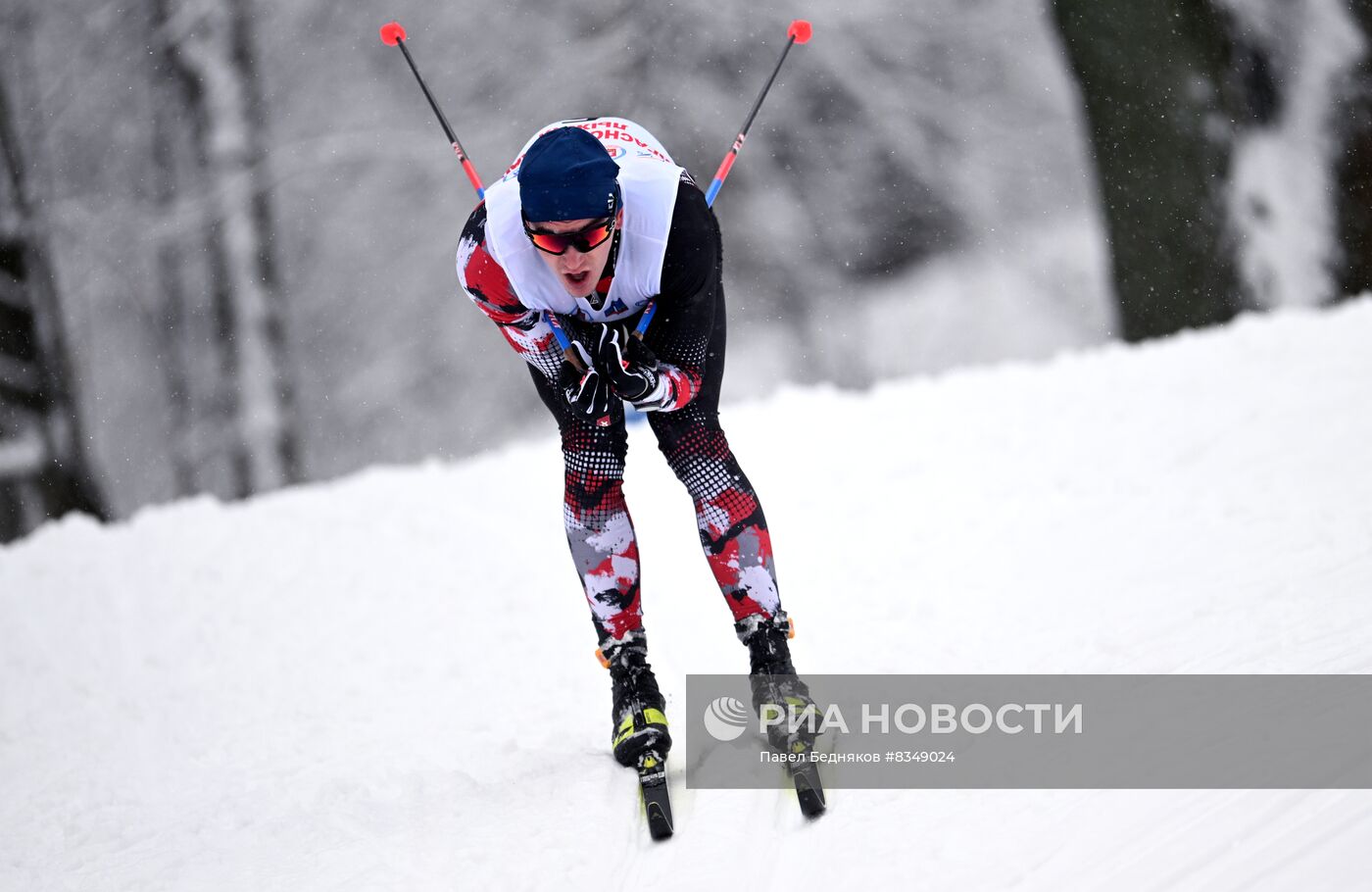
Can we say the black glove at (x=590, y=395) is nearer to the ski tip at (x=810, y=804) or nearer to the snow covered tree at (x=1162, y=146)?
the ski tip at (x=810, y=804)

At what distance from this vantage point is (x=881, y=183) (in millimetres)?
11586

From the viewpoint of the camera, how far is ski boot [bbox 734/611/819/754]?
8.45 ft

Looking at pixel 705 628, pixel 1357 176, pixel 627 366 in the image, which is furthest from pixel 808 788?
pixel 1357 176

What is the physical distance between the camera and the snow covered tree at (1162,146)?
7254 millimetres

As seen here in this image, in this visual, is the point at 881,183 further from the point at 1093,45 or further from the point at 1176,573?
the point at 1176,573

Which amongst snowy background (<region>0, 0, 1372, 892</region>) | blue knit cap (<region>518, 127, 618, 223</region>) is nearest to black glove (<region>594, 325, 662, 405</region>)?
blue knit cap (<region>518, 127, 618, 223</region>)

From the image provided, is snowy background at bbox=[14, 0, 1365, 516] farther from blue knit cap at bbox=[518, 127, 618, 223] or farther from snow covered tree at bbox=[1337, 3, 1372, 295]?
blue knit cap at bbox=[518, 127, 618, 223]

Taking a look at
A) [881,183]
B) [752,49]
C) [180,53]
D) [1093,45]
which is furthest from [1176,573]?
[180,53]

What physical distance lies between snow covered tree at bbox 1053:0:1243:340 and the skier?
5.36 metres

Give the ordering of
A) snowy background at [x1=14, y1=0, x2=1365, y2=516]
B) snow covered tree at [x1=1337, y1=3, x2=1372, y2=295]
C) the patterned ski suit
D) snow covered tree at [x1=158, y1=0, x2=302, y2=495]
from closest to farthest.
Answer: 1. the patterned ski suit
2. snow covered tree at [x1=1337, y1=3, x2=1372, y2=295]
3. snowy background at [x1=14, y1=0, x2=1365, y2=516]
4. snow covered tree at [x1=158, y1=0, x2=302, y2=495]

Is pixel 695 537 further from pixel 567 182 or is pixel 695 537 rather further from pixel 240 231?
pixel 240 231

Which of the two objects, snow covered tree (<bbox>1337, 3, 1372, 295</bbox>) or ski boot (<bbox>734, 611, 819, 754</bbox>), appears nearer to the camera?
ski boot (<bbox>734, 611, 819, 754</bbox>)

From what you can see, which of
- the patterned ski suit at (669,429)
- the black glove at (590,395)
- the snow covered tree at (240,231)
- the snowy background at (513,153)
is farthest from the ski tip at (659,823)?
the snow covered tree at (240,231)

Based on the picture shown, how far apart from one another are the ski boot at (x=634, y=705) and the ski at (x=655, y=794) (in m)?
0.02
